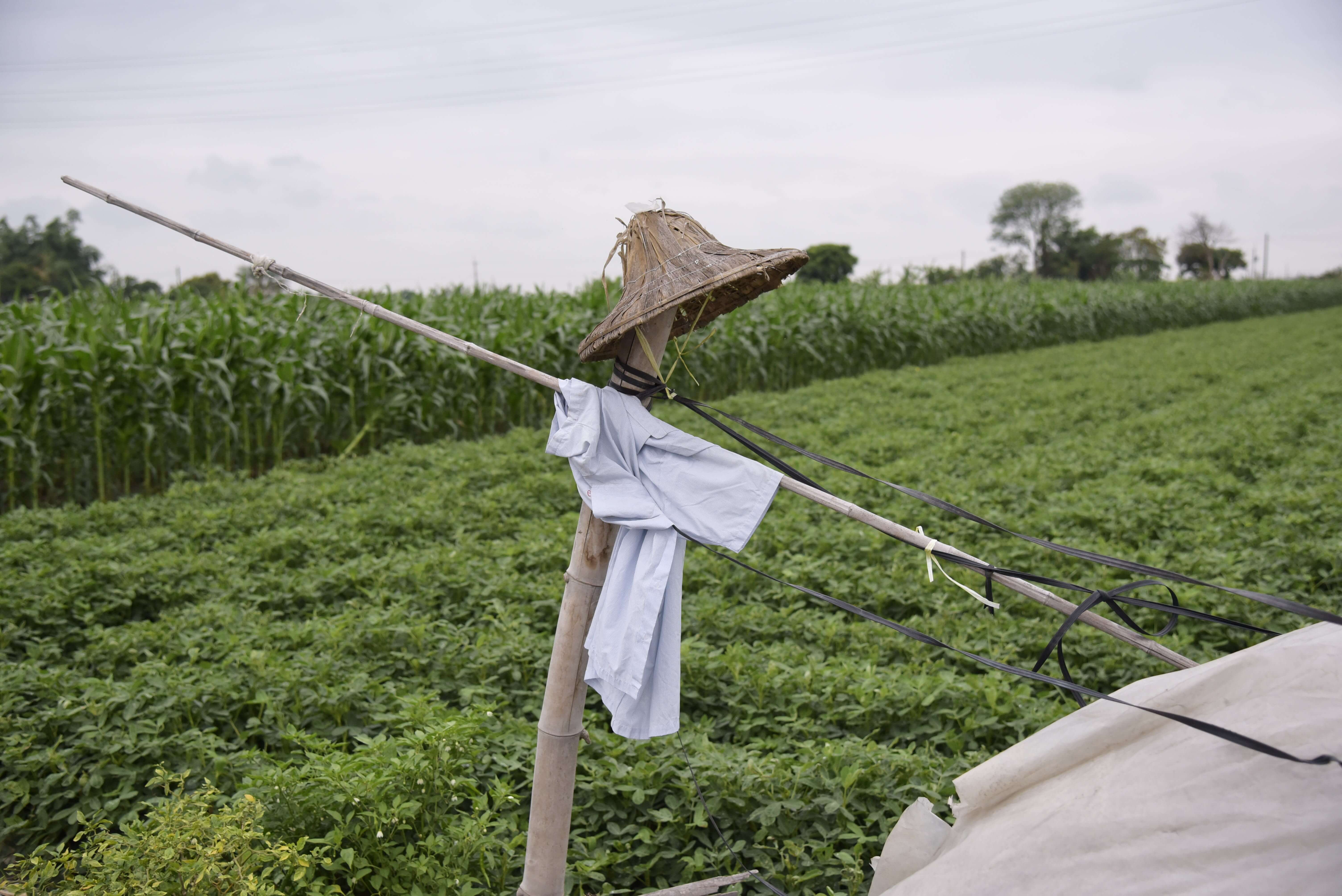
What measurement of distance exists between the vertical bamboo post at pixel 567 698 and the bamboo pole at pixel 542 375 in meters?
0.32

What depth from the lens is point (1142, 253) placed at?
217ft

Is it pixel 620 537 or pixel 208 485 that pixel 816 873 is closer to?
pixel 620 537

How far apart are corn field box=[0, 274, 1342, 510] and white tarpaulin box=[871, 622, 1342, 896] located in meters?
4.58

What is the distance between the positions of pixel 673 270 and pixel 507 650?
2.29 m

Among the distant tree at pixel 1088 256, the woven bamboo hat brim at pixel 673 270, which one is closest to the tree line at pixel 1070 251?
the distant tree at pixel 1088 256

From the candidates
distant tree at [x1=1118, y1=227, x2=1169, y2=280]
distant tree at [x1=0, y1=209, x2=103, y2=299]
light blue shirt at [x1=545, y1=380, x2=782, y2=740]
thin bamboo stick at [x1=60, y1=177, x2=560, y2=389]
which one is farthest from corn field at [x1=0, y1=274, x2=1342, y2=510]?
distant tree at [x1=1118, y1=227, x2=1169, y2=280]

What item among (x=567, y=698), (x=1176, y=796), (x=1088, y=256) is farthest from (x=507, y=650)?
(x=1088, y=256)

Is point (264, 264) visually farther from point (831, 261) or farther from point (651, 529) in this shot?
point (831, 261)

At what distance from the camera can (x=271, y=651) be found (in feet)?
12.8

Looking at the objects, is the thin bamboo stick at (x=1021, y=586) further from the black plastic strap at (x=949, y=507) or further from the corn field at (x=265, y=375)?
the corn field at (x=265, y=375)

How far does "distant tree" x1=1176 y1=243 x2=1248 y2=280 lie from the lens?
219 ft

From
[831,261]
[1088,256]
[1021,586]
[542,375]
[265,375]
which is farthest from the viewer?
[1088,256]

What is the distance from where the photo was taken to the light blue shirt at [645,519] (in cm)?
199

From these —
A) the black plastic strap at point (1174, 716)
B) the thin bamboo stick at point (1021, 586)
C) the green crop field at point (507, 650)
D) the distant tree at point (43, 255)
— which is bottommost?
the green crop field at point (507, 650)
